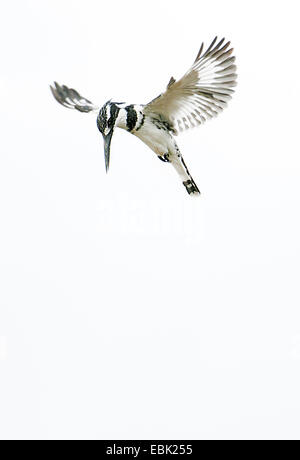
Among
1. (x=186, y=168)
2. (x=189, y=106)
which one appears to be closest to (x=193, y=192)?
(x=186, y=168)

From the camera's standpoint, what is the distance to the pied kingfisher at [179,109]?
8055 millimetres

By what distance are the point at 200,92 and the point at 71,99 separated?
4.39 feet

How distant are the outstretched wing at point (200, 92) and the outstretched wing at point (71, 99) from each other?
76cm

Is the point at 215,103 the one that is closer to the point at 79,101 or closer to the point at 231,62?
the point at 231,62

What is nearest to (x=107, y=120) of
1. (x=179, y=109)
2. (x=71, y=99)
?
(x=179, y=109)

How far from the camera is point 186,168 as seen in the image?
8.90 metres

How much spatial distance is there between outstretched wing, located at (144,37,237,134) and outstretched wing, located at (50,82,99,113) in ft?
2.49

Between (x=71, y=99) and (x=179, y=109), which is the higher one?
(x=71, y=99)

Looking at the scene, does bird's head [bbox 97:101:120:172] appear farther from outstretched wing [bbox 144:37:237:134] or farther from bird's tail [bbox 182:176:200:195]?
bird's tail [bbox 182:176:200:195]

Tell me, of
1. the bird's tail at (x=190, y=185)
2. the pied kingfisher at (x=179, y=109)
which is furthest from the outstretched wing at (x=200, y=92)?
the bird's tail at (x=190, y=185)

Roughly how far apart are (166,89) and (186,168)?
97 centimetres

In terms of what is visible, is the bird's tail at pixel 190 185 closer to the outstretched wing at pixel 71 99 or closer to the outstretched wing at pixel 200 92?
the outstretched wing at pixel 200 92

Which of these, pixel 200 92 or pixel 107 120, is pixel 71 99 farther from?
pixel 200 92

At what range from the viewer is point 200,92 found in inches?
330
